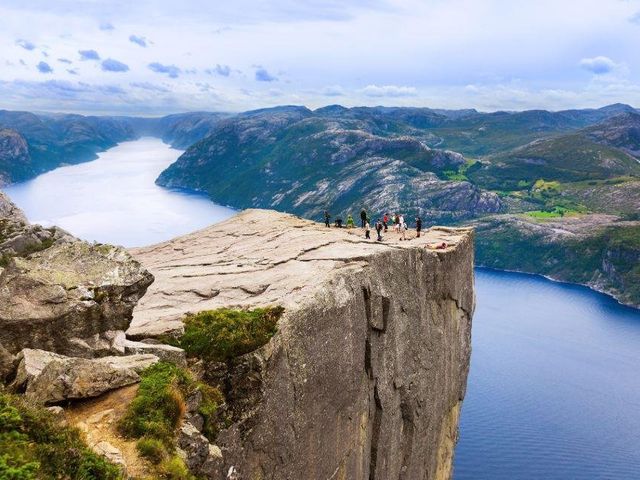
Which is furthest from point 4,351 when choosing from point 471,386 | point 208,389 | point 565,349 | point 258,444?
point 565,349

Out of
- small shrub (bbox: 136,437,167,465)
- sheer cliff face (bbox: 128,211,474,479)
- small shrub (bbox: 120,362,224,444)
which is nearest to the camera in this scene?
small shrub (bbox: 136,437,167,465)

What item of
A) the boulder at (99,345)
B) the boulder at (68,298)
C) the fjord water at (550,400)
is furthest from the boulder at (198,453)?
the fjord water at (550,400)

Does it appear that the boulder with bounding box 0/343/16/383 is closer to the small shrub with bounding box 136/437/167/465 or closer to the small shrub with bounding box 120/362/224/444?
the small shrub with bounding box 120/362/224/444

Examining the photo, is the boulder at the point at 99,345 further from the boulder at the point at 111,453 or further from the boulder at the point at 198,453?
the boulder at the point at 111,453

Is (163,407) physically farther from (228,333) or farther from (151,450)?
(228,333)

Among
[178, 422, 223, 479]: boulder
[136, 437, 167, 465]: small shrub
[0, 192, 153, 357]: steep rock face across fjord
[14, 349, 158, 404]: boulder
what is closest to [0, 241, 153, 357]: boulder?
[0, 192, 153, 357]: steep rock face across fjord

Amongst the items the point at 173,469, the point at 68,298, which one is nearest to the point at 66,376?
the point at 68,298
